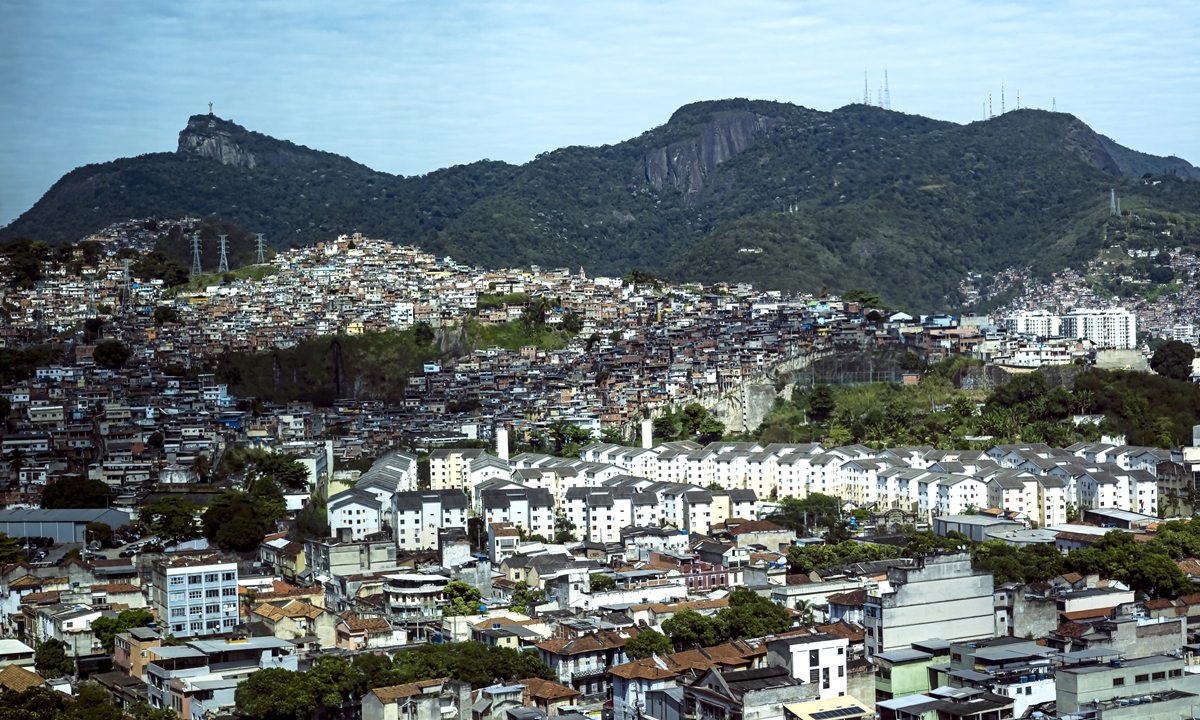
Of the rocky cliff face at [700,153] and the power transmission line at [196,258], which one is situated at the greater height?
the rocky cliff face at [700,153]

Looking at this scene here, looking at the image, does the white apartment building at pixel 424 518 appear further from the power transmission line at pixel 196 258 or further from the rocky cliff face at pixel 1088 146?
the rocky cliff face at pixel 1088 146

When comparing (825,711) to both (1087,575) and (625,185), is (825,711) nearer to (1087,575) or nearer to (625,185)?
(1087,575)

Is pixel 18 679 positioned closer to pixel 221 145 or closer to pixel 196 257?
pixel 196 257

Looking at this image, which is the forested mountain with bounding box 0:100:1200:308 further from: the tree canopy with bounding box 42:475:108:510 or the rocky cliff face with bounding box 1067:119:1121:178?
the tree canopy with bounding box 42:475:108:510

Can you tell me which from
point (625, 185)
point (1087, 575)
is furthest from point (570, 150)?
point (1087, 575)

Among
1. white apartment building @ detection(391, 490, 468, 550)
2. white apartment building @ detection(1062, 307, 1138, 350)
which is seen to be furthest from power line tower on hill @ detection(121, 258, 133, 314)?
white apartment building @ detection(1062, 307, 1138, 350)

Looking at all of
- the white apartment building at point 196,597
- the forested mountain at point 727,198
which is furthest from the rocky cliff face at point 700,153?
the white apartment building at point 196,597
